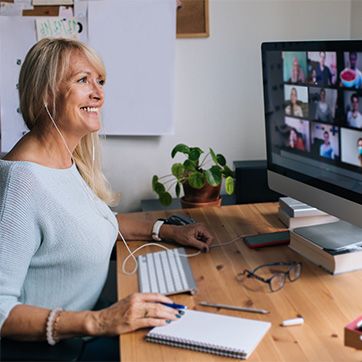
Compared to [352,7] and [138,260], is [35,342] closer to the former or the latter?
[138,260]

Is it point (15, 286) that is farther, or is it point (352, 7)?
point (352, 7)

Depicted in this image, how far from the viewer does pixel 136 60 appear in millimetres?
2457

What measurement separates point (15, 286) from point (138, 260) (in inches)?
15.7

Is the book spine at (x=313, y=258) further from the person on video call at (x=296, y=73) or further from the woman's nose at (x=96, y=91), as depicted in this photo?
the woman's nose at (x=96, y=91)

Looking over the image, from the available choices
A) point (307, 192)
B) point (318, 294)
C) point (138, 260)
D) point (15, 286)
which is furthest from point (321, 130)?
point (15, 286)

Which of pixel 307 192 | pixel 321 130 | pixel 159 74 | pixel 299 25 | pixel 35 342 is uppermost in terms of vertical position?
pixel 299 25

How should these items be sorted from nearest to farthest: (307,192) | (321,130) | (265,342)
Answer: (265,342) → (321,130) → (307,192)

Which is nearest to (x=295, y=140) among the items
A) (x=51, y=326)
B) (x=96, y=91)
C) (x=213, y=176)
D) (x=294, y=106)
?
(x=294, y=106)

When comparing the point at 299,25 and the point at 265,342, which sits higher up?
the point at 299,25

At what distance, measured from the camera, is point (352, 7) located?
8.25 feet

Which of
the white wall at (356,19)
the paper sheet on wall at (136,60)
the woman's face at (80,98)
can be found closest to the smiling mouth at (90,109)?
the woman's face at (80,98)

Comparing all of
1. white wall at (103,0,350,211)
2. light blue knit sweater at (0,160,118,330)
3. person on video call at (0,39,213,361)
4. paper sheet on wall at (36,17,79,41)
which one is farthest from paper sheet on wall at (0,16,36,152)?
light blue knit sweater at (0,160,118,330)

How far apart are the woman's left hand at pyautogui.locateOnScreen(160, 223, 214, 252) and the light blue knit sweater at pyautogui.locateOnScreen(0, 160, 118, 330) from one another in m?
0.22

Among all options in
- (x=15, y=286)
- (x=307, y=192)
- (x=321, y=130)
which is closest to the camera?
(x=15, y=286)
